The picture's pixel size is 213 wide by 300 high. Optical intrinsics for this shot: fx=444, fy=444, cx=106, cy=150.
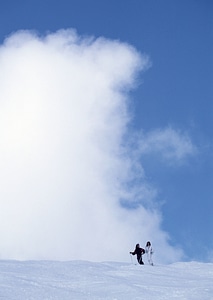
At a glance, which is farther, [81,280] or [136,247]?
[136,247]

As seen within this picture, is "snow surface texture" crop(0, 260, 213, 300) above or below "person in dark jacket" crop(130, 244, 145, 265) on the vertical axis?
below

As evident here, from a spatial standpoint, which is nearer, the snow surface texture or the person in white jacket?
the snow surface texture

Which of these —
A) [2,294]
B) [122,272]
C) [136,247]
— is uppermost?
[136,247]

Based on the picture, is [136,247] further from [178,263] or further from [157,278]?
[157,278]

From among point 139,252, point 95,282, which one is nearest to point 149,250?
point 139,252

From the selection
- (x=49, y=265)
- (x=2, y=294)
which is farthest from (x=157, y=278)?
(x=2, y=294)

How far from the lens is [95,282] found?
19422mm

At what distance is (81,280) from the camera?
19.7m

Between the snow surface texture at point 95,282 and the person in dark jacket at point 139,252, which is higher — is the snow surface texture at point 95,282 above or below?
below

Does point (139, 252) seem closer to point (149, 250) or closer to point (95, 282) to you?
point (149, 250)

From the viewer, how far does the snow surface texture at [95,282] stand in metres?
16.7

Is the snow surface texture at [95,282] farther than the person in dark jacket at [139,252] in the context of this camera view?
No

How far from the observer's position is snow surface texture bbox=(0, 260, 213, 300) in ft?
54.9

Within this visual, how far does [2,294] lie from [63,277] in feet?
16.4
